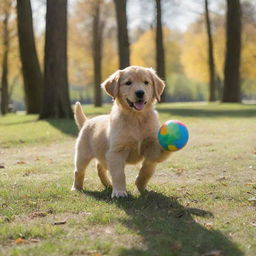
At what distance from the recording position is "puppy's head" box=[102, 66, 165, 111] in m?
5.66

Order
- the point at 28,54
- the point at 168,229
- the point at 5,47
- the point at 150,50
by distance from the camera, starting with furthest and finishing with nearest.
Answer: the point at 150,50
the point at 5,47
the point at 28,54
the point at 168,229

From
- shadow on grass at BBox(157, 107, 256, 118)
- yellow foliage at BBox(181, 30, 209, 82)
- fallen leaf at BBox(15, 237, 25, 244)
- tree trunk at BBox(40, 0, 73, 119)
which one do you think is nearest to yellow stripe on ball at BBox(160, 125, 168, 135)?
fallen leaf at BBox(15, 237, 25, 244)

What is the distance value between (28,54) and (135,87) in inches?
602

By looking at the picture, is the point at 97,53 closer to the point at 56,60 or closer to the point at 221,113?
the point at 221,113

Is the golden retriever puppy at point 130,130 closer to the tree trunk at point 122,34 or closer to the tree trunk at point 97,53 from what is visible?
the tree trunk at point 122,34

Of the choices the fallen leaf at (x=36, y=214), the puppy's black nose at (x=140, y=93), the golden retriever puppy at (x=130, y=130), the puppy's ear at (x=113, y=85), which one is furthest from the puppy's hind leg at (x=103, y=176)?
the fallen leaf at (x=36, y=214)

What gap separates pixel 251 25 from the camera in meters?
40.4

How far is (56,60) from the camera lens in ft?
54.2

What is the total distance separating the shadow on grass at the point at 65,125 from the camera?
1416 cm

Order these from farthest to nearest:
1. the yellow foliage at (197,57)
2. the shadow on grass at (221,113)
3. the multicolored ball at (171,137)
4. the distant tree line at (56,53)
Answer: the yellow foliage at (197,57)
the shadow on grass at (221,113)
the distant tree line at (56,53)
the multicolored ball at (171,137)

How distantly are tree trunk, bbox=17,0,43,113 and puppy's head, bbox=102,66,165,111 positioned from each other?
1461 cm

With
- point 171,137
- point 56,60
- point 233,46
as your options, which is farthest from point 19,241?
point 233,46

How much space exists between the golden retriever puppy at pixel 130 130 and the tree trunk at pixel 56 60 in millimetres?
10652

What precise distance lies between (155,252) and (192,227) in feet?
2.69
